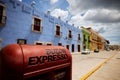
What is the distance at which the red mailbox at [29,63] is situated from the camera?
2.56m

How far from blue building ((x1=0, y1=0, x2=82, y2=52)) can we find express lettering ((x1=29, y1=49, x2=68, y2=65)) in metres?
11.9

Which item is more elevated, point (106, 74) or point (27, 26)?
point (27, 26)

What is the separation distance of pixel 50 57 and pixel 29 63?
28.6 inches

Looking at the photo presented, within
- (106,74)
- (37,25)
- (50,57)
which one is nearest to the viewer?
(50,57)

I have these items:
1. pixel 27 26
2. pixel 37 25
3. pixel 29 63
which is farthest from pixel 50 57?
pixel 37 25

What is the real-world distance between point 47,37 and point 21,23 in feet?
20.3

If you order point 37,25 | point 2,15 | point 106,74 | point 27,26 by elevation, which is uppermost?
point 2,15

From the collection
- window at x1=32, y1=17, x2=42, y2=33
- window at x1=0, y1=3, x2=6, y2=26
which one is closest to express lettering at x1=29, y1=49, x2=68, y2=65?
window at x1=0, y1=3, x2=6, y2=26

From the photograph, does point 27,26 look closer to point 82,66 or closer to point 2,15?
point 2,15

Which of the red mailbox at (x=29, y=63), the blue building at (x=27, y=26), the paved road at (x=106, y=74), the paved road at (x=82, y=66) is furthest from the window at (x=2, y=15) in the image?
the red mailbox at (x=29, y=63)

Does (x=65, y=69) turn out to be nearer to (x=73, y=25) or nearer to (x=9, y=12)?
(x=9, y=12)

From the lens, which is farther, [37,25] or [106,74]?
[37,25]

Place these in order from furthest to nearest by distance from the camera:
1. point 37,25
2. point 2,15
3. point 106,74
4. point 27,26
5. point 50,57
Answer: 1. point 37,25
2. point 27,26
3. point 2,15
4. point 106,74
5. point 50,57

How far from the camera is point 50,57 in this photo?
3404 millimetres
